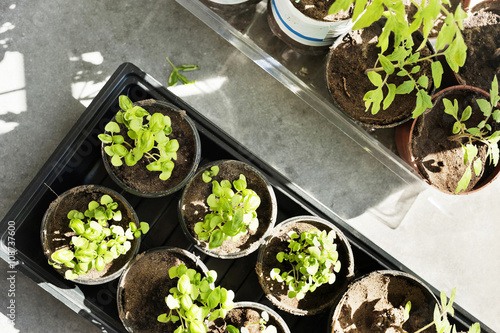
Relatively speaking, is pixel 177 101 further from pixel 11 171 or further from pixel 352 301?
pixel 352 301

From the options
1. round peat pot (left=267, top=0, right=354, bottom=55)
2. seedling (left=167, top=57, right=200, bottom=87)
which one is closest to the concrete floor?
seedling (left=167, top=57, right=200, bottom=87)

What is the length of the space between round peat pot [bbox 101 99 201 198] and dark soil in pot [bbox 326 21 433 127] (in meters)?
0.58

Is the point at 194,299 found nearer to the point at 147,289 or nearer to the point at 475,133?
the point at 147,289

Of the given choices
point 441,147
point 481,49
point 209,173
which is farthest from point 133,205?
point 481,49

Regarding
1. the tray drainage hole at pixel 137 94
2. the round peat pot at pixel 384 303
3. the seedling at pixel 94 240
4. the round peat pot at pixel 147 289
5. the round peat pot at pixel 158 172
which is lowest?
the round peat pot at pixel 147 289

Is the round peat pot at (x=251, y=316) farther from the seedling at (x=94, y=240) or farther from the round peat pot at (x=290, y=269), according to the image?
the seedling at (x=94, y=240)

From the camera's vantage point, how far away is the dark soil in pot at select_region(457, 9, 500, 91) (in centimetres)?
179

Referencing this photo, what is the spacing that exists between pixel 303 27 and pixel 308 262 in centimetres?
83

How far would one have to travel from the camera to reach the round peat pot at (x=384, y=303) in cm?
159

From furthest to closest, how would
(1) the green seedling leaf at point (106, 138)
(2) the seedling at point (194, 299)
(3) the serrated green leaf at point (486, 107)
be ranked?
1. (3) the serrated green leaf at point (486, 107)
2. (1) the green seedling leaf at point (106, 138)
3. (2) the seedling at point (194, 299)

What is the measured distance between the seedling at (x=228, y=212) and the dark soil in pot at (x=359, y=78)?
0.58m

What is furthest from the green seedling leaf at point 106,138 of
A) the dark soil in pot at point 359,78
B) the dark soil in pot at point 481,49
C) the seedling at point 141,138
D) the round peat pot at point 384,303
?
the dark soil in pot at point 481,49

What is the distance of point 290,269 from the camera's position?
62.8 inches

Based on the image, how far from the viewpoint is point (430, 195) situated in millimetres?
2002
